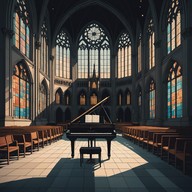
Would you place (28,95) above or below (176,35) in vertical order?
below

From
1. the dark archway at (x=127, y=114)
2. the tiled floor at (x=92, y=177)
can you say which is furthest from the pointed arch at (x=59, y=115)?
the tiled floor at (x=92, y=177)

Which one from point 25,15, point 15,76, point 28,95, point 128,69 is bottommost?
point 28,95

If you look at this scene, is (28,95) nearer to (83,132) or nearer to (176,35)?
(176,35)

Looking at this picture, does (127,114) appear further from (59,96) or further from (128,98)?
(59,96)

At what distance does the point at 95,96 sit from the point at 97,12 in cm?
1522

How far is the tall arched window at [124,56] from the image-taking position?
129 ft

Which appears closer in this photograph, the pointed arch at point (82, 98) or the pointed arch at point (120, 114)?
the pointed arch at point (120, 114)

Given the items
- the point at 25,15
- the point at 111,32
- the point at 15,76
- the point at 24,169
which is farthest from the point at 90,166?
the point at 111,32

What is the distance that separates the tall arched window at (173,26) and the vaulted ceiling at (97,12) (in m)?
2.80

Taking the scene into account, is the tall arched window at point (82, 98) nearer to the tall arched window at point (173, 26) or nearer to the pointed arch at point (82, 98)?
the pointed arch at point (82, 98)

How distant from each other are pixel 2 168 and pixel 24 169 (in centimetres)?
77

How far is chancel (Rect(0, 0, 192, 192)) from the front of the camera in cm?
682

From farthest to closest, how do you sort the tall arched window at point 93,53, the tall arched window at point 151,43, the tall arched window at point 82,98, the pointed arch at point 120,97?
the tall arched window at point 93,53, the tall arched window at point 82,98, the pointed arch at point 120,97, the tall arched window at point 151,43

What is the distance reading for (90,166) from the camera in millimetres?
7719
